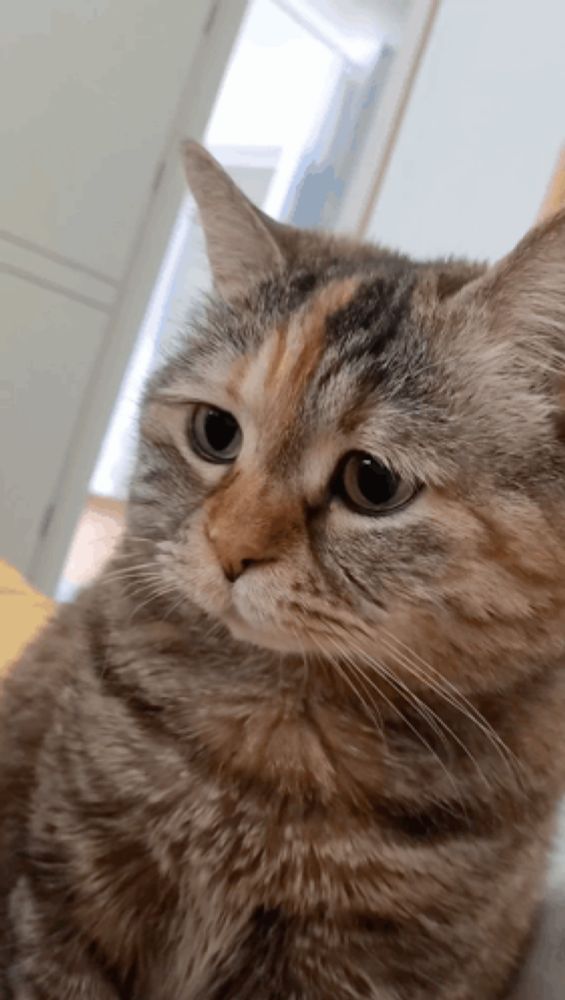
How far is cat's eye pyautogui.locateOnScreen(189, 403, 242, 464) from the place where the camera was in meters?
0.79

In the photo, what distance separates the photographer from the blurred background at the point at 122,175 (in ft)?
6.89

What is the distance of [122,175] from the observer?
86.9 inches

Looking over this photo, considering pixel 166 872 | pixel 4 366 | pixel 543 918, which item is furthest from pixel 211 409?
pixel 4 366

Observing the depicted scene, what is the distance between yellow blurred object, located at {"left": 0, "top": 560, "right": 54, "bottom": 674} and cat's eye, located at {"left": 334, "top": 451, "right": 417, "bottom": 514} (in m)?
0.53

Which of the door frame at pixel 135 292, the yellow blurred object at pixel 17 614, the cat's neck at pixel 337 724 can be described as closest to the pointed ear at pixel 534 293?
the cat's neck at pixel 337 724

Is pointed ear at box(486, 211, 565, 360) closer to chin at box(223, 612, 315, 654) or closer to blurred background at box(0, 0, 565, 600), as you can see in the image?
chin at box(223, 612, 315, 654)

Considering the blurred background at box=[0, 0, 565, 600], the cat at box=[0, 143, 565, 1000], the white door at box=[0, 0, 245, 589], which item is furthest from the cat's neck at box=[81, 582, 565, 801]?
the white door at box=[0, 0, 245, 589]

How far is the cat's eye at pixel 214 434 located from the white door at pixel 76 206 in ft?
4.67

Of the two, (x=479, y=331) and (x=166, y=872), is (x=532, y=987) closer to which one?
(x=166, y=872)

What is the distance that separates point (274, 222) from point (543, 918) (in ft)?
2.19

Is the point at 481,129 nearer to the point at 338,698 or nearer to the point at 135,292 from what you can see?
the point at 135,292

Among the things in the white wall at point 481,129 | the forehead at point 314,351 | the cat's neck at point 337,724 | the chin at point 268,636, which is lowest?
the cat's neck at point 337,724

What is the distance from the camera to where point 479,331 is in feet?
2.41

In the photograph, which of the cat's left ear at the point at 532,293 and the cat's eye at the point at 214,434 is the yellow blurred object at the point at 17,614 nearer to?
the cat's eye at the point at 214,434
